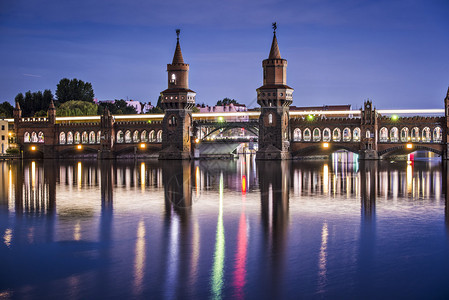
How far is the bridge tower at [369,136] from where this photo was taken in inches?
3260

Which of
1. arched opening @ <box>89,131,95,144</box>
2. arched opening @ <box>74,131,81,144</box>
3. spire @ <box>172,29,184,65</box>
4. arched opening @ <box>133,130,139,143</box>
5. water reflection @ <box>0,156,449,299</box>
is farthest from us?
arched opening @ <box>74,131,81,144</box>

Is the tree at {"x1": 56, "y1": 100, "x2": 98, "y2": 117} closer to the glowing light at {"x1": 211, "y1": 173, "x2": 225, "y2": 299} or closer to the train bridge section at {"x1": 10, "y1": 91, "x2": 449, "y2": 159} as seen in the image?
the train bridge section at {"x1": 10, "y1": 91, "x2": 449, "y2": 159}

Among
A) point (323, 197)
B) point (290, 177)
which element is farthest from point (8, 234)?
point (290, 177)

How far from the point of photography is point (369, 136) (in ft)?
271

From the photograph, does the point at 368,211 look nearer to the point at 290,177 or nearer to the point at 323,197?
the point at 323,197

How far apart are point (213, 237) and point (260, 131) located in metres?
65.9

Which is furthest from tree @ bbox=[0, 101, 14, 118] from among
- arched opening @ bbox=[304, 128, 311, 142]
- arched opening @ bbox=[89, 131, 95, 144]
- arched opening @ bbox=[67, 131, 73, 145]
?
arched opening @ bbox=[304, 128, 311, 142]

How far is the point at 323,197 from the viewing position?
33.1 m

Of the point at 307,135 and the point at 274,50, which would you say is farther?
the point at 307,135

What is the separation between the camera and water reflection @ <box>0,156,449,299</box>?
1516 cm

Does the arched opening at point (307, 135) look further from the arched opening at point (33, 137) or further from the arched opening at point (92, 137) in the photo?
the arched opening at point (33, 137)

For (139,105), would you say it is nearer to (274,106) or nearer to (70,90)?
(70,90)

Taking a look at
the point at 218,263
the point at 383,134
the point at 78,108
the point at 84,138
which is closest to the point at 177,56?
the point at 84,138

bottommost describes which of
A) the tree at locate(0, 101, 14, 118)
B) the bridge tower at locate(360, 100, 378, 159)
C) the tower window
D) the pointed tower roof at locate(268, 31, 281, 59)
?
the bridge tower at locate(360, 100, 378, 159)
